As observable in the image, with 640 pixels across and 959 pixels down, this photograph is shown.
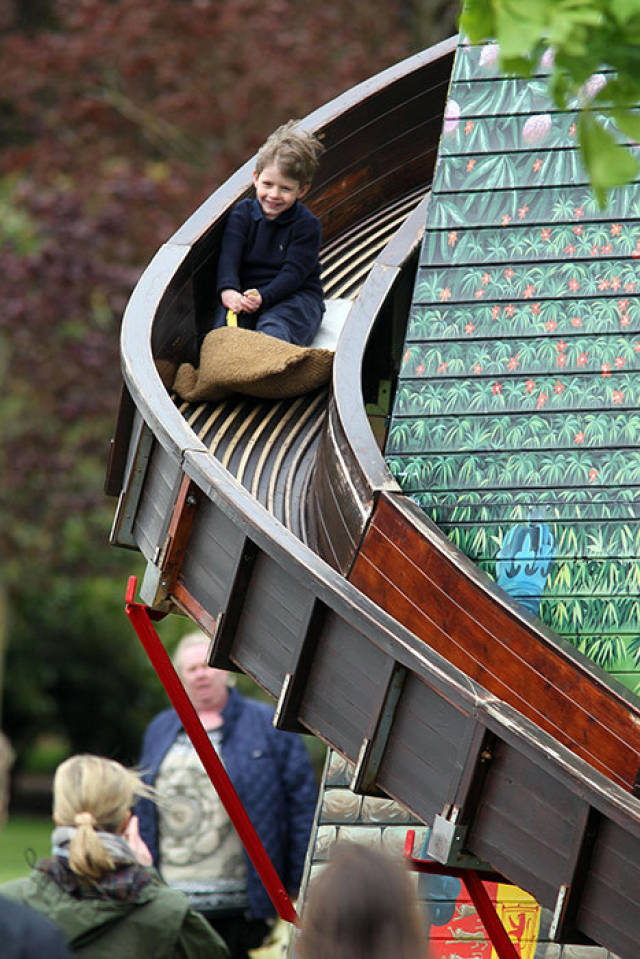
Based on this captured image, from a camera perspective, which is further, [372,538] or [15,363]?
[15,363]

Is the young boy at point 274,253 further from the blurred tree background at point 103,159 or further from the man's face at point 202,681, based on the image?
the blurred tree background at point 103,159

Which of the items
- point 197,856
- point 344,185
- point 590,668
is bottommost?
point 197,856

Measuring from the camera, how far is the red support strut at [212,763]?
5406 mm

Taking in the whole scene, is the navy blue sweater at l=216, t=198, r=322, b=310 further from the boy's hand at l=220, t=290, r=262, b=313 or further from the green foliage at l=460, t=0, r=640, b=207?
the green foliage at l=460, t=0, r=640, b=207

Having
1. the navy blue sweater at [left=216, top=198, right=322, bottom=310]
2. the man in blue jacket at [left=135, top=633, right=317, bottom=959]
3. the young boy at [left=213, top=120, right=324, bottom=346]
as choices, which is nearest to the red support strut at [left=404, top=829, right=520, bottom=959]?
the man in blue jacket at [left=135, top=633, right=317, bottom=959]

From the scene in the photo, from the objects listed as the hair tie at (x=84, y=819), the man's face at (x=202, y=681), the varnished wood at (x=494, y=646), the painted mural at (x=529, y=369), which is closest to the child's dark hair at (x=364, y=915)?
the hair tie at (x=84, y=819)

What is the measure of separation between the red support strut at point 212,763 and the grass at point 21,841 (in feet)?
38.7

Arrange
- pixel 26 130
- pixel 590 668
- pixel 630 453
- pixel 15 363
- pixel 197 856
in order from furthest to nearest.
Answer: pixel 26 130 → pixel 15 363 → pixel 197 856 → pixel 630 453 → pixel 590 668

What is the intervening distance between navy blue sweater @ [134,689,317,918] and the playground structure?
2.77 feet

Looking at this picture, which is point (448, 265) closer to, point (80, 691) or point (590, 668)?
point (590, 668)

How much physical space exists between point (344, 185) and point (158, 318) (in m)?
1.86

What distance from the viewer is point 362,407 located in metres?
5.95

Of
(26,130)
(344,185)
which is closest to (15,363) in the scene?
(26,130)

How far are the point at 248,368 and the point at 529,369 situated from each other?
115cm
